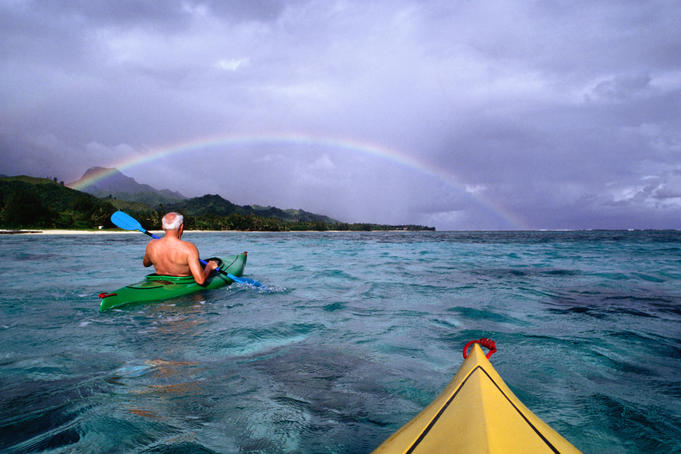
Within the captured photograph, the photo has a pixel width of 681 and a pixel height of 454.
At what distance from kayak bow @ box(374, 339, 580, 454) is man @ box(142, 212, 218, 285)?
21.0 ft

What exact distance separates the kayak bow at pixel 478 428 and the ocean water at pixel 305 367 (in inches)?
39.6

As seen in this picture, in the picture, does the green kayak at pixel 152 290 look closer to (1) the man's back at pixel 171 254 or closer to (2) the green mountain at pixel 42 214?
(1) the man's back at pixel 171 254

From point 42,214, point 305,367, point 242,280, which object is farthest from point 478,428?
point 42,214

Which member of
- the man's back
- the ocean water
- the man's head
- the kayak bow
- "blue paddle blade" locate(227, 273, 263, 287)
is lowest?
the ocean water

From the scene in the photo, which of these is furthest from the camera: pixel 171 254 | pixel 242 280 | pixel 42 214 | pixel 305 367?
pixel 42 214

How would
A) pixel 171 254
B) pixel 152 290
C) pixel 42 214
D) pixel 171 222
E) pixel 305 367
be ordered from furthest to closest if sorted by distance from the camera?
pixel 42 214 < pixel 171 254 < pixel 152 290 < pixel 171 222 < pixel 305 367

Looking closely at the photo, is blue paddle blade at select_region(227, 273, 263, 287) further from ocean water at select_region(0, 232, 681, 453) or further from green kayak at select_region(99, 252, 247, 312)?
green kayak at select_region(99, 252, 247, 312)

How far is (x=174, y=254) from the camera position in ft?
24.7

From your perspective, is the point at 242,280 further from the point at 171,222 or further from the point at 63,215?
the point at 63,215

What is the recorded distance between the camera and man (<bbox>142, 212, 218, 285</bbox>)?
727 cm

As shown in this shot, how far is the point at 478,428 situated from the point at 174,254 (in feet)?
24.0

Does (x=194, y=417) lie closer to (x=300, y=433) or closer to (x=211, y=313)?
(x=300, y=433)

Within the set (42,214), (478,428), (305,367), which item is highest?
(42,214)

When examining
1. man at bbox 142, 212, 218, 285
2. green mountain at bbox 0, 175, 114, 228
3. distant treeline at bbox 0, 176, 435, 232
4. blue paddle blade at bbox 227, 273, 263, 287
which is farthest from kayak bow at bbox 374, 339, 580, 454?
green mountain at bbox 0, 175, 114, 228
